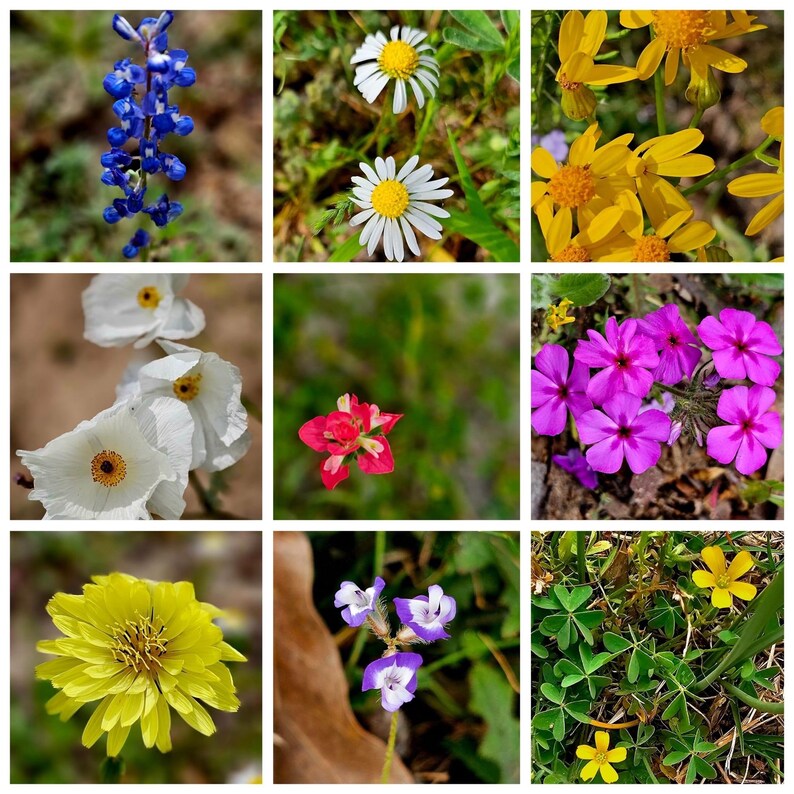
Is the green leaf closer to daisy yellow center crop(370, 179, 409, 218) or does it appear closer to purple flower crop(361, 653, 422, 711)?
daisy yellow center crop(370, 179, 409, 218)

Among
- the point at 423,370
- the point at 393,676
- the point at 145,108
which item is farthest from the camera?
the point at 423,370

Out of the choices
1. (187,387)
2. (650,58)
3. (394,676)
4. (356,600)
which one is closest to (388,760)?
(394,676)

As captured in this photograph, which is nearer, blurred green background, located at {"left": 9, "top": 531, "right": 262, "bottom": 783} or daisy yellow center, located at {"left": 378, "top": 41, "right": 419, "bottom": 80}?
daisy yellow center, located at {"left": 378, "top": 41, "right": 419, "bottom": 80}

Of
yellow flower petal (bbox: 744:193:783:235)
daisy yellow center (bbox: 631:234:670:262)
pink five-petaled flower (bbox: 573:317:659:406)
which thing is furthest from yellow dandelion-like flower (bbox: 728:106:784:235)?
pink five-petaled flower (bbox: 573:317:659:406)

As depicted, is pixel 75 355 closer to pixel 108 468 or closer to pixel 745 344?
pixel 108 468

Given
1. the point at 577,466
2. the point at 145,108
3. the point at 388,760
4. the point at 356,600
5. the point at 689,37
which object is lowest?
the point at 388,760

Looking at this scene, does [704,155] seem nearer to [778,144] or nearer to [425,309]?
[778,144]
